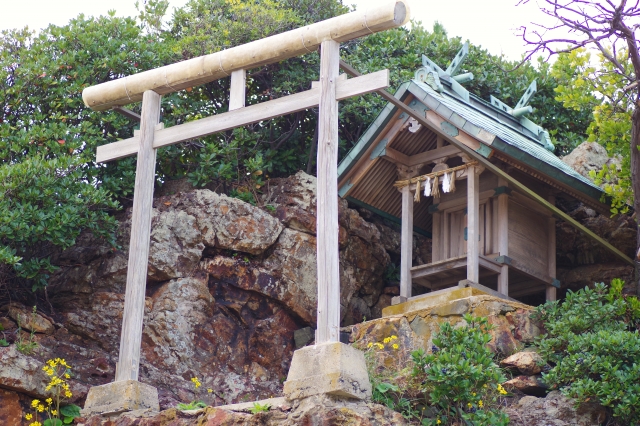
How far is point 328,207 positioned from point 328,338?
48.4 inches

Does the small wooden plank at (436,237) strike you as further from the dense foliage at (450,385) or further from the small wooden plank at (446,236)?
the dense foliage at (450,385)

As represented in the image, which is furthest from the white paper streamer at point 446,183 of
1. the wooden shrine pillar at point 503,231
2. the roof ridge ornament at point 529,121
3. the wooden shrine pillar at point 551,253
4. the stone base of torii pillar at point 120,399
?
the stone base of torii pillar at point 120,399

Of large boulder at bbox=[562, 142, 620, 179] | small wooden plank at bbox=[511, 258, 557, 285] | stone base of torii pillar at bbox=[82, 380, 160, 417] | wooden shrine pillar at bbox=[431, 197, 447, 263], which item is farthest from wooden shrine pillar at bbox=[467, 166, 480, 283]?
stone base of torii pillar at bbox=[82, 380, 160, 417]

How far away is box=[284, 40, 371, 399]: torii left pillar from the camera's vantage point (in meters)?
8.03

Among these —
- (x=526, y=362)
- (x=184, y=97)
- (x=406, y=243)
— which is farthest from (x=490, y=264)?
(x=184, y=97)

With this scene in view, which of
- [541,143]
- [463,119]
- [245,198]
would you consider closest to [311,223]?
[245,198]

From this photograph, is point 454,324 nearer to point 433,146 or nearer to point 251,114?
point 433,146

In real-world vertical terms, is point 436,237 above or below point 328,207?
above

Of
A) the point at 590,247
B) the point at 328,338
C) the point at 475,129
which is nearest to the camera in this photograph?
the point at 328,338

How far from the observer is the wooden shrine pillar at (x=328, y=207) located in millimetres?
8242

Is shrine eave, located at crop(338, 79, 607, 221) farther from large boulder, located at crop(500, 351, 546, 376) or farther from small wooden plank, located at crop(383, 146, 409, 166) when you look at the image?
large boulder, located at crop(500, 351, 546, 376)

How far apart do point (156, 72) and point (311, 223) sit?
379 centimetres

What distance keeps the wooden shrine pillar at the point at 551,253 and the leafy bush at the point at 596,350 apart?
164 cm

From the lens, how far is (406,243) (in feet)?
39.7
